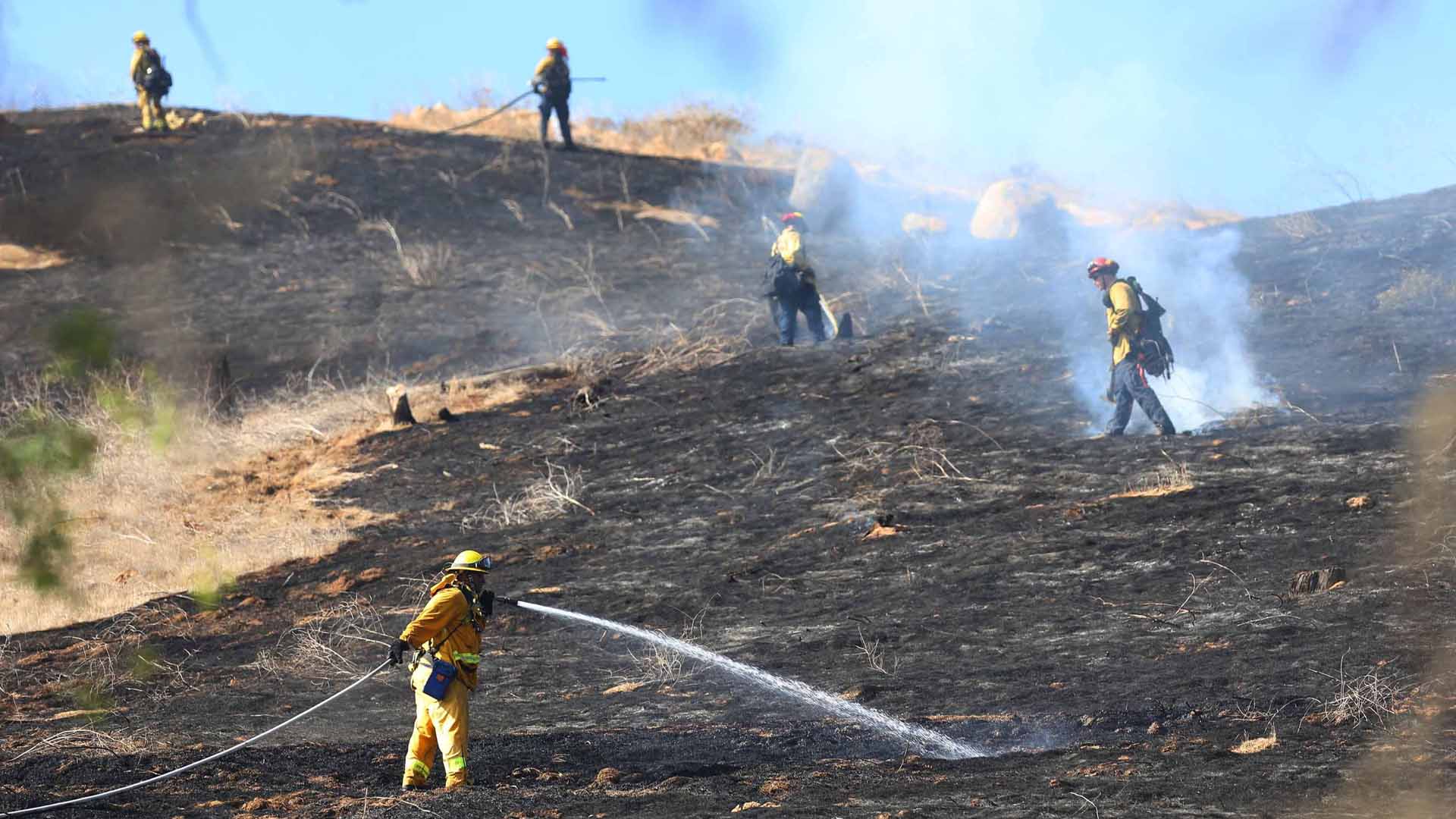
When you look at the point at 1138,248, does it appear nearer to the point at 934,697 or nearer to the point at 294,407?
the point at 294,407

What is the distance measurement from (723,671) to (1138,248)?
40.3ft

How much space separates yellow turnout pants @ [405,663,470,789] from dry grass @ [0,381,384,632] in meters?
5.88

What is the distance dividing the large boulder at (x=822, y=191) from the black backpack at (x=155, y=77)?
10.5 m

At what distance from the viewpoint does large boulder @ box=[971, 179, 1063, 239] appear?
957 inches

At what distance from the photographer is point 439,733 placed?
6.94 m

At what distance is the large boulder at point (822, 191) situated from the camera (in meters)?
24.7

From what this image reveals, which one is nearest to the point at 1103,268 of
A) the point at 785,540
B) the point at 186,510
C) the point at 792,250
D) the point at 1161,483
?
the point at 1161,483

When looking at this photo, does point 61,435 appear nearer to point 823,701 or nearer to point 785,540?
point 785,540

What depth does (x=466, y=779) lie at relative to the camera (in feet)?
22.8

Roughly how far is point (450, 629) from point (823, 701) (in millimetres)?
2326

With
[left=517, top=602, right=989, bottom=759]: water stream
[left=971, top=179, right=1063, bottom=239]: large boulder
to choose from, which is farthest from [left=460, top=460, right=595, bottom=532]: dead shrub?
[left=971, top=179, right=1063, bottom=239]: large boulder

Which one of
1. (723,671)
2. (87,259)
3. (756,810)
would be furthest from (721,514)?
(87,259)

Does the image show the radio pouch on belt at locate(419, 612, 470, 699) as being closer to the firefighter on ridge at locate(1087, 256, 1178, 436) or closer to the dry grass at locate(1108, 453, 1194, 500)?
the dry grass at locate(1108, 453, 1194, 500)

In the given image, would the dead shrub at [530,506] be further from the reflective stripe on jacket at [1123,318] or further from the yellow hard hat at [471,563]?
the yellow hard hat at [471,563]
